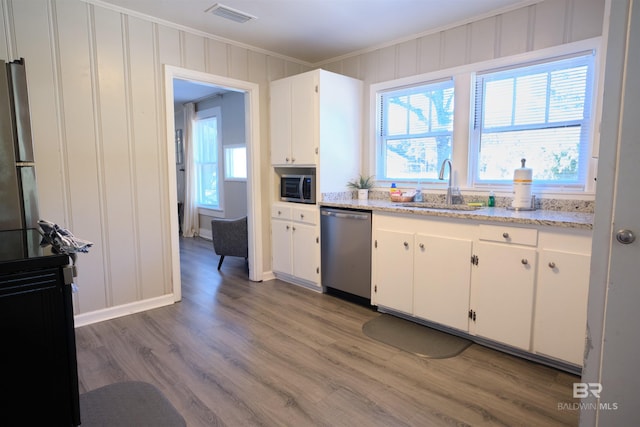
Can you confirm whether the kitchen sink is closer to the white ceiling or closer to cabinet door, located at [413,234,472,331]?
cabinet door, located at [413,234,472,331]

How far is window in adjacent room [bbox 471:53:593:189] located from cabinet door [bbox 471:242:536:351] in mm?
835

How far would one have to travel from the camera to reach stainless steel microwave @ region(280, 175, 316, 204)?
3689 mm

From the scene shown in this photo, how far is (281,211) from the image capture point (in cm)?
396

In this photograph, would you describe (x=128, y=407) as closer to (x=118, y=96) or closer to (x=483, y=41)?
(x=118, y=96)

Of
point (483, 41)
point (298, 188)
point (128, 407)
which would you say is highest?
point (483, 41)

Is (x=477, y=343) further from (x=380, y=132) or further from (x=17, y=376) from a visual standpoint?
(x=17, y=376)

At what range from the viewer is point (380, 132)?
3877mm

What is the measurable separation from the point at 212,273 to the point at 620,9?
13.7ft

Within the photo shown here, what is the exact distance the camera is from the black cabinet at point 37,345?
125 cm

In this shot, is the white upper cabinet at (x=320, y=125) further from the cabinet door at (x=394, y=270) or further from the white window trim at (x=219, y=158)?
the white window trim at (x=219, y=158)

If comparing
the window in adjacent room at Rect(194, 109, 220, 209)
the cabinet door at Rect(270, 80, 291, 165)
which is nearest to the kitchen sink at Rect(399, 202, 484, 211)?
the cabinet door at Rect(270, 80, 291, 165)

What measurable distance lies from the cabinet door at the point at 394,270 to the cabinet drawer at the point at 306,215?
770 mm

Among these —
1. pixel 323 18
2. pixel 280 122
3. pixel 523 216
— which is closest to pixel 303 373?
pixel 523 216

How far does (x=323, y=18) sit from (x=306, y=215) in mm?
1792
